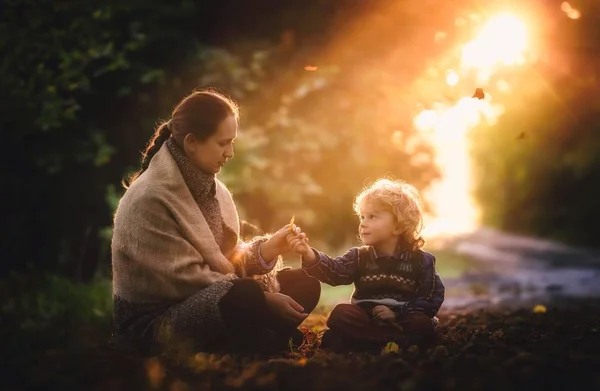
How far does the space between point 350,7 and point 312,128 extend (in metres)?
3.83

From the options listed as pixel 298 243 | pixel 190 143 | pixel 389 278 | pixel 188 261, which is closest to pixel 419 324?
pixel 389 278

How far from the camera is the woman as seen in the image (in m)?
3.93

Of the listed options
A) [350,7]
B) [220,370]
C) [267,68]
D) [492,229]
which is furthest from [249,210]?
[492,229]

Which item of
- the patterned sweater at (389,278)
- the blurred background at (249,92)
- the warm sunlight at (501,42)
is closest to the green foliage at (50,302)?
the blurred background at (249,92)

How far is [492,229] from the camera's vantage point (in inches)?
1390

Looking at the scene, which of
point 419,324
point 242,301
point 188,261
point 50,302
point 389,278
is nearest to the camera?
point 242,301

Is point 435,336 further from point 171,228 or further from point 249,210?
point 249,210

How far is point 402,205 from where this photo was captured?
4.44 m

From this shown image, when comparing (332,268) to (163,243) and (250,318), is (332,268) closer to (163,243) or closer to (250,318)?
(250,318)

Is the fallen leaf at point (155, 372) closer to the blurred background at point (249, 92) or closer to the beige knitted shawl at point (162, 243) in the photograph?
the beige knitted shawl at point (162, 243)

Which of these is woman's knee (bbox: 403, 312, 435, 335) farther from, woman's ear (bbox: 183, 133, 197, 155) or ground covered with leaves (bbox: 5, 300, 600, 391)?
woman's ear (bbox: 183, 133, 197, 155)

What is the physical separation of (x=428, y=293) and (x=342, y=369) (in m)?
1.15

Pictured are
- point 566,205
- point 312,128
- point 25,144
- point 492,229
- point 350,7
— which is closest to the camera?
point 350,7

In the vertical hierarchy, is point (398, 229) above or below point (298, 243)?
above
